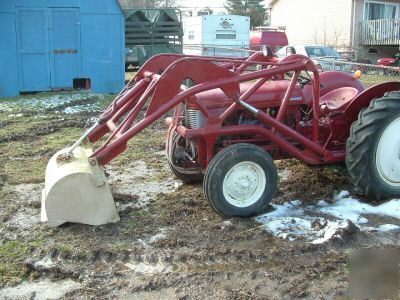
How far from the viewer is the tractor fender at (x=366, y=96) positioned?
209 inches

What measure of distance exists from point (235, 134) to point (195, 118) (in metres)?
0.43

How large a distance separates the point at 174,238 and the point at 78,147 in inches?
54.3

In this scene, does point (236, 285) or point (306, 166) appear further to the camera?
point (306, 166)

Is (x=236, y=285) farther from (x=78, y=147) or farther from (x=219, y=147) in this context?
(x=78, y=147)

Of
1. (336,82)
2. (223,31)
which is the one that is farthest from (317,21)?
(336,82)

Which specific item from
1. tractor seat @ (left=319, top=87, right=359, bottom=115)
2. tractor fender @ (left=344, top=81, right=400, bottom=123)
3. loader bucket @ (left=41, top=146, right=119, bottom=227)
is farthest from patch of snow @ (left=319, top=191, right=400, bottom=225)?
loader bucket @ (left=41, top=146, right=119, bottom=227)

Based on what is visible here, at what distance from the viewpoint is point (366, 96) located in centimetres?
530

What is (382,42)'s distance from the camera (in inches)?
1123

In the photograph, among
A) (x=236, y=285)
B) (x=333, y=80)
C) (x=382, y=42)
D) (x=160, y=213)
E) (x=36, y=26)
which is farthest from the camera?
(x=382, y=42)

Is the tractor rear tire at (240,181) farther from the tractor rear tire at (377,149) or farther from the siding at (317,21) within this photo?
the siding at (317,21)

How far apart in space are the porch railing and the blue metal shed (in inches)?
720

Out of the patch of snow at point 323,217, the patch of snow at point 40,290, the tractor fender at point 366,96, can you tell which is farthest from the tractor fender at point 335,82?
the patch of snow at point 40,290

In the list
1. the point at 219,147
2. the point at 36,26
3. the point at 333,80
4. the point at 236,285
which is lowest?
the point at 236,285

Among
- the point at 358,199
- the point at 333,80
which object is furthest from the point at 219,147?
the point at 333,80
